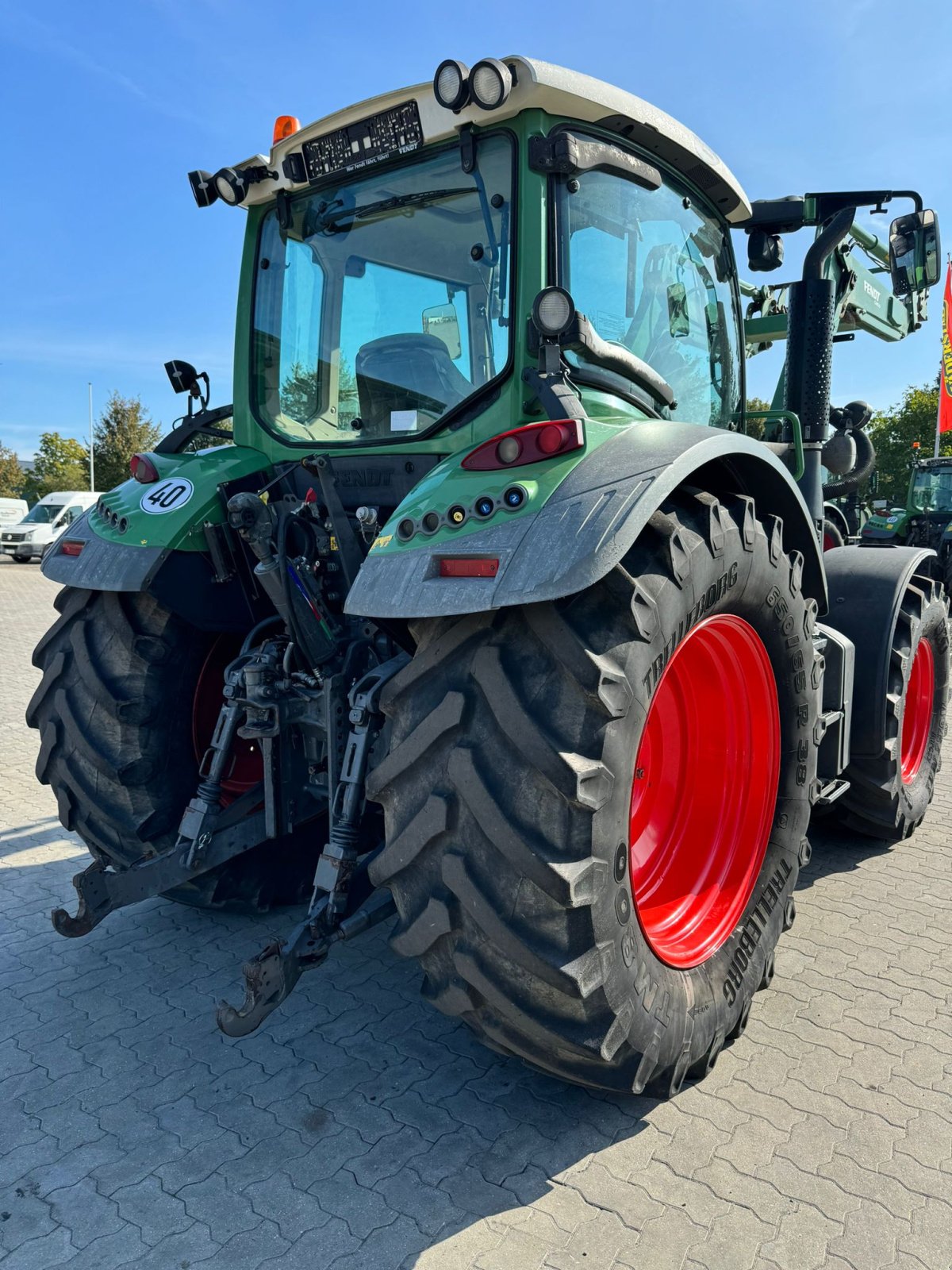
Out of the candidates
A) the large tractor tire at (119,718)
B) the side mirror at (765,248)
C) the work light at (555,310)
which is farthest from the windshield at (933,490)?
the work light at (555,310)

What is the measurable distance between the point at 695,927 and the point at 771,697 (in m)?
0.73

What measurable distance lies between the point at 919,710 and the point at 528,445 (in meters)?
3.51

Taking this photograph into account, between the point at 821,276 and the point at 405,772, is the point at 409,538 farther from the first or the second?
the point at 821,276

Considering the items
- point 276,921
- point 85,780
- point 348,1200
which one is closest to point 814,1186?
point 348,1200

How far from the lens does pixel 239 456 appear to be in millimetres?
3059

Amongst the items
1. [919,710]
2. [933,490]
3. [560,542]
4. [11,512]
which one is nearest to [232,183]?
[560,542]

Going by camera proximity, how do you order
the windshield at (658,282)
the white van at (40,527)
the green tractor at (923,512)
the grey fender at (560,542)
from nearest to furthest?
the grey fender at (560,542) < the windshield at (658,282) < the green tractor at (923,512) < the white van at (40,527)

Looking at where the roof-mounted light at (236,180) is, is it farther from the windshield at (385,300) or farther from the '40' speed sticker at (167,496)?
the '40' speed sticker at (167,496)

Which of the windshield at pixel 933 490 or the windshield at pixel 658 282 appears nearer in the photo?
the windshield at pixel 658 282

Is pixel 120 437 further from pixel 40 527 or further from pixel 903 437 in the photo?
pixel 903 437

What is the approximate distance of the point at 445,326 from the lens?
264cm

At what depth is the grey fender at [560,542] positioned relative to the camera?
1774 millimetres

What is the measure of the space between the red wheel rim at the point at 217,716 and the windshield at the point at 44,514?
24.0 metres

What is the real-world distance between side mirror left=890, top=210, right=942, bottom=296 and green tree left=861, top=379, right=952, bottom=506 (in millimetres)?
27876
